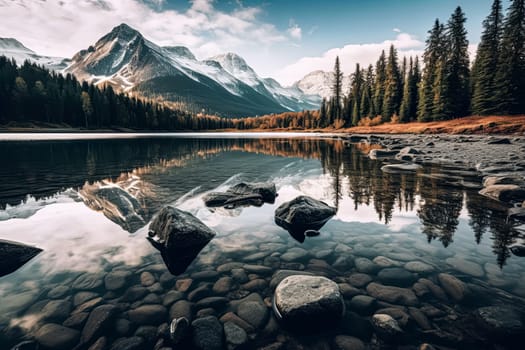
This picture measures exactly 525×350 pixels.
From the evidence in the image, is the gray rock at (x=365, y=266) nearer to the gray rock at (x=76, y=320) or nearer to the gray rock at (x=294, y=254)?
the gray rock at (x=294, y=254)

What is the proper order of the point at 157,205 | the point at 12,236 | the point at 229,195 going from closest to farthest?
the point at 12,236
the point at 157,205
the point at 229,195

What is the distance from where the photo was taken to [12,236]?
6918 mm

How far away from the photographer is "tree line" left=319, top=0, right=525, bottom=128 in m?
42.6

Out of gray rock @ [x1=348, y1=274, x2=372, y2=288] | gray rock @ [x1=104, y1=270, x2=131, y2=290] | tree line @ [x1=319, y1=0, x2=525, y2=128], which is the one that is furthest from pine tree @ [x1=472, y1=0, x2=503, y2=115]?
gray rock @ [x1=104, y1=270, x2=131, y2=290]

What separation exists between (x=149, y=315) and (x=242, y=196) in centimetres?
691

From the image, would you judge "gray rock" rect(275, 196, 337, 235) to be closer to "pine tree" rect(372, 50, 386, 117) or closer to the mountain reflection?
the mountain reflection

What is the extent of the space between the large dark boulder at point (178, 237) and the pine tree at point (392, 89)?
7168 centimetres

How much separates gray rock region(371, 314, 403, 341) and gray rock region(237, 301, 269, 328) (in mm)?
1547

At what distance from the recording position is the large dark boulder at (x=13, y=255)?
17.0ft

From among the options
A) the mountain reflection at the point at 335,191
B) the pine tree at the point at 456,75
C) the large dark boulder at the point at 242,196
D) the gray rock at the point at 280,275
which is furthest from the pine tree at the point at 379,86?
the gray rock at the point at 280,275

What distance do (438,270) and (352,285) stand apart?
1834 millimetres

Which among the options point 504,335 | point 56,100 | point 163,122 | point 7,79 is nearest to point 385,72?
point 504,335

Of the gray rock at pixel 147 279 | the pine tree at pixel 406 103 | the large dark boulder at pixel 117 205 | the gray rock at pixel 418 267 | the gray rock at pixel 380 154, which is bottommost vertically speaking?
the gray rock at pixel 418 267

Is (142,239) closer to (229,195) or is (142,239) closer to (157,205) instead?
(157,205)
